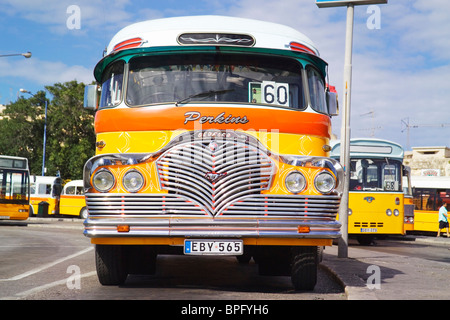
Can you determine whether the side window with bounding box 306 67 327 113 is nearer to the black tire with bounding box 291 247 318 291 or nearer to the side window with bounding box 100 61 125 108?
the black tire with bounding box 291 247 318 291

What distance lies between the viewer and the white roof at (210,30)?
7.82m

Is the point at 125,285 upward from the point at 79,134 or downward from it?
downward

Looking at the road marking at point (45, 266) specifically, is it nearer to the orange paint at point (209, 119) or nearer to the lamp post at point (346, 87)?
the orange paint at point (209, 119)

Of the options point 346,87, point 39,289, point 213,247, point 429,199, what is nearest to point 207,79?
point 213,247

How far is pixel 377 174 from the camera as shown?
19.8 m

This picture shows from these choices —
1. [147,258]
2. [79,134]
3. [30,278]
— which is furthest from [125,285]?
[79,134]

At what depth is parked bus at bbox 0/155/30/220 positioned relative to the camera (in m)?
28.7

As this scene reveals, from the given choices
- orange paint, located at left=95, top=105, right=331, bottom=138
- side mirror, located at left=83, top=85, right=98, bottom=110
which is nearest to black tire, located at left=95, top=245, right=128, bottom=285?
orange paint, located at left=95, top=105, right=331, bottom=138

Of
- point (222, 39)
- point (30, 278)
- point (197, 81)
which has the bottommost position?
point (30, 278)

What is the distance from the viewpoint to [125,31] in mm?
8398

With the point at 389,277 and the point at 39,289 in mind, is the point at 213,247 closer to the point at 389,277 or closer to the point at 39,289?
the point at 39,289
